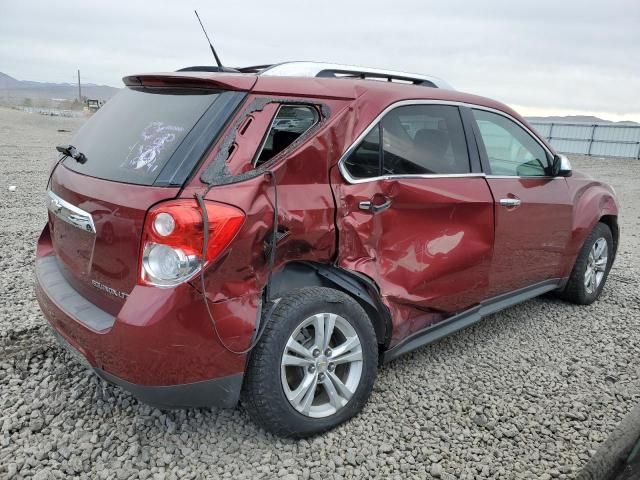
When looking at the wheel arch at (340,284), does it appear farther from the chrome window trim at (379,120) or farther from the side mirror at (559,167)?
the side mirror at (559,167)

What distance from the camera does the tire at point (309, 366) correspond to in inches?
95.8

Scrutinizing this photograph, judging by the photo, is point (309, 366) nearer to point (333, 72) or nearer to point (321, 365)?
point (321, 365)

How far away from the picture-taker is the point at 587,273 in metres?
4.62

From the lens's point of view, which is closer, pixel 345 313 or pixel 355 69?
pixel 345 313

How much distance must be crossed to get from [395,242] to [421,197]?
31 cm

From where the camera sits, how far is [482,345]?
3.83 metres

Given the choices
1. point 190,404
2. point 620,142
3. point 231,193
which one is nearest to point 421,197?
point 231,193

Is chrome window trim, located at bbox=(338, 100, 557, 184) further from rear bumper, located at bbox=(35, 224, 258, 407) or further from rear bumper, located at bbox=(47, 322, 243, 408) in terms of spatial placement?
rear bumper, located at bbox=(47, 322, 243, 408)

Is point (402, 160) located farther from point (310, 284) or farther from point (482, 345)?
point (482, 345)

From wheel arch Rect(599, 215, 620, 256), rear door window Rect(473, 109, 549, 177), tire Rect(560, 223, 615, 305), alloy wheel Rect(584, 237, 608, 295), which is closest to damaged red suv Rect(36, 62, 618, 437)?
rear door window Rect(473, 109, 549, 177)

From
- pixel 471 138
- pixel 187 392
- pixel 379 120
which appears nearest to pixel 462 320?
pixel 471 138

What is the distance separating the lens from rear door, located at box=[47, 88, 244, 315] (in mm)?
2287

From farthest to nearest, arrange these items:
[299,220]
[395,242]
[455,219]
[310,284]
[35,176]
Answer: [35,176], [455,219], [395,242], [310,284], [299,220]

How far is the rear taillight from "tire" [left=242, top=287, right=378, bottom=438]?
1.51 ft
